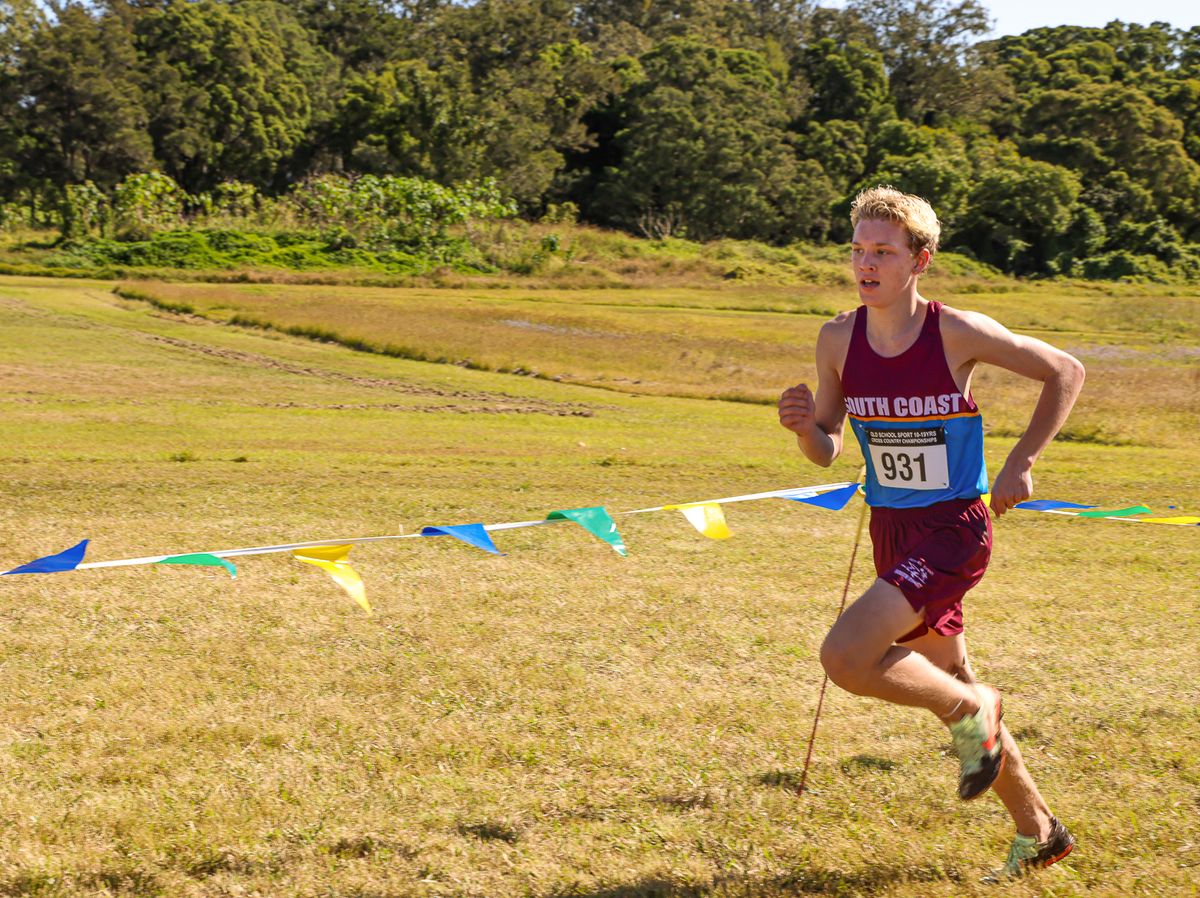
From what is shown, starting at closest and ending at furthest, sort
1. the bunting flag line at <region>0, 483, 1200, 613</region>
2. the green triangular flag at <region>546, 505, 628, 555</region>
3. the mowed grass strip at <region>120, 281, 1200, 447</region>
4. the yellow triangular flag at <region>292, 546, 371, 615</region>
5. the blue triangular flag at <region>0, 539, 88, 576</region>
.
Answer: the blue triangular flag at <region>0, 539, 88, 576</region> < the bunting flag line at <region>0, 483, 1200, 613</region> < the yellow triangular flag at <region>292, 546, 371, 615</region> < the green triangular flag at <region>546, 505, 628, 555</region> < the mowed grass strip at <region>120, 281, 1200, 447</region>

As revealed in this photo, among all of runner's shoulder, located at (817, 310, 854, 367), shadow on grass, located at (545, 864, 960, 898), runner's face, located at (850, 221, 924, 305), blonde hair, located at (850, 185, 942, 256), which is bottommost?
shadow on grass, located at (545, 864, 960, 898)

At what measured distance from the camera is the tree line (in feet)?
189

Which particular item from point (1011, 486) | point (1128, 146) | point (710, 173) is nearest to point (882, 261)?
point (1011, 486)

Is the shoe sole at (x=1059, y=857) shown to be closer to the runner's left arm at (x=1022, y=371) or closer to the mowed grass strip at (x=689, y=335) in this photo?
the runner's left arm at (x=1022, y=371)

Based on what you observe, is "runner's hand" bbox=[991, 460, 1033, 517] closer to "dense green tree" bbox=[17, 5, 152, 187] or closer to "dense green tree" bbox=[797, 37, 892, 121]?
"dense green tree" bbox=[17, 5, 152, 187]

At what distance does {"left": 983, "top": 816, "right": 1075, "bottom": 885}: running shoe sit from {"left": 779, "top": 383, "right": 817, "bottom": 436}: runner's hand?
4.69 feet

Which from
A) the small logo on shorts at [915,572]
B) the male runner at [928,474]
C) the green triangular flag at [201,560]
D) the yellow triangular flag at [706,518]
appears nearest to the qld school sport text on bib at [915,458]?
the male runner at [928,474]

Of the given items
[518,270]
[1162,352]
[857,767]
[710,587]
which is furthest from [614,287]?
[857,767]

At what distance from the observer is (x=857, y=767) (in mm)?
4801

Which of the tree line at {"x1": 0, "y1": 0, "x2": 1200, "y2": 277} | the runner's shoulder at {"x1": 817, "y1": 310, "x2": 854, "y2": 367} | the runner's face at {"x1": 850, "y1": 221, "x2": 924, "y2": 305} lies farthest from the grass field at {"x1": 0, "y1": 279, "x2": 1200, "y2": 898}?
the tree line at {"x1": 0, "y1": 0, "x2": 1200, "y2": 277}

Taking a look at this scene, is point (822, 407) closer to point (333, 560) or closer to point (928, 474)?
point (928, 474)

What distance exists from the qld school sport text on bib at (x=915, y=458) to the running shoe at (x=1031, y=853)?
1.12m

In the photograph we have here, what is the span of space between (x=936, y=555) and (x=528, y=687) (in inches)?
97.8

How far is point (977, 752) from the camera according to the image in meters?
3.59
